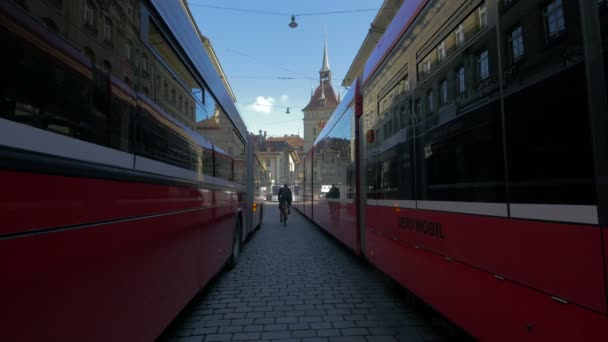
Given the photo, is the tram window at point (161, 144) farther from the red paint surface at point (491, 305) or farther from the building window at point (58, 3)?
the red paint surface at point (491, 305)

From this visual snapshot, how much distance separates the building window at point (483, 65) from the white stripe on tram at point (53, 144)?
2.28 m

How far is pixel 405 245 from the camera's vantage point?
368cm

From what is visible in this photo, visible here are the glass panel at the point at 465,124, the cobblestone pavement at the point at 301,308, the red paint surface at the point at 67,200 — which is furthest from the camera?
the cobblestone pavement at the point at 301,308

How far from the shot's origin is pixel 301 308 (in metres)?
4.25

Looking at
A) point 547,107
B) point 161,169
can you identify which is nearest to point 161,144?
point 161,169

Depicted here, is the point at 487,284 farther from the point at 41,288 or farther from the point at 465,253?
the point at 41,288

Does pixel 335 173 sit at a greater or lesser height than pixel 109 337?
greater

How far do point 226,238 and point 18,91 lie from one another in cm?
433

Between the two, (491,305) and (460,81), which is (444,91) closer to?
(460,81)

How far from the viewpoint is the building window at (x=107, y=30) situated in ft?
6.44

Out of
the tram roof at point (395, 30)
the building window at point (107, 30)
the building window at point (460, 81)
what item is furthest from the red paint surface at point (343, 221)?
the building window at point (107, 30)

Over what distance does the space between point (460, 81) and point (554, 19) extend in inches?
37.1

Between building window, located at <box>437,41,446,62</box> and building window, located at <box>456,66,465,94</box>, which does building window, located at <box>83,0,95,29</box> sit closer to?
building window, located at <box>456,66,465,94</box>

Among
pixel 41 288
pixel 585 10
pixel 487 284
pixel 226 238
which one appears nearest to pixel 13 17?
pixel 41 288
